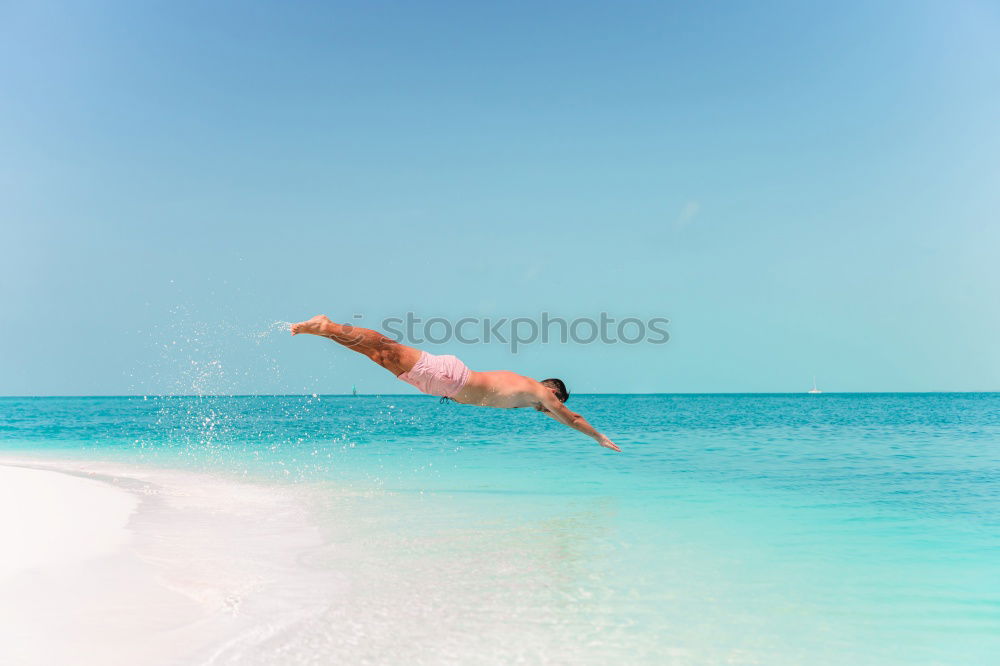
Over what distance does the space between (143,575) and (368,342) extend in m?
3.23

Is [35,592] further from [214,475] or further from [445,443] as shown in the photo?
[445,443]

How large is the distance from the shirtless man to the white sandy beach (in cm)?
238

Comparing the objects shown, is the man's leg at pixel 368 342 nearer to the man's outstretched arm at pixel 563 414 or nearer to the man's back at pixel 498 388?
the man's back at pixel 498 388

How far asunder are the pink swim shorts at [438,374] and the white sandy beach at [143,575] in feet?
7.63

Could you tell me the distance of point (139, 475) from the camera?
1528 cm

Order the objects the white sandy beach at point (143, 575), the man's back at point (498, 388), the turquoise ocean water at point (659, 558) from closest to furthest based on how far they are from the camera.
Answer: the white sandy beach at point (143, 575) < the turquoise ocean water at point (659, 558) < the man's back at point (498, 388)

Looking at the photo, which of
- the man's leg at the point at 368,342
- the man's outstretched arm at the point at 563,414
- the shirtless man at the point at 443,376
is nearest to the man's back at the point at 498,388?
the shirtless man at the point at 443,376

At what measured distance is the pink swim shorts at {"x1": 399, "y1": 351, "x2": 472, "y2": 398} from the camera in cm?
856

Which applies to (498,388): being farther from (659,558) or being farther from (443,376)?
(659,558)

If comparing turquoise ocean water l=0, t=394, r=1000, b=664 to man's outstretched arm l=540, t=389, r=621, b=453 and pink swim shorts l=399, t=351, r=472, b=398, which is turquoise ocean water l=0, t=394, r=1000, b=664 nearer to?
man's outstretched arm l=540, t=389, r=621, b=453

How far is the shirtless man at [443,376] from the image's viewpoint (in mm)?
8133

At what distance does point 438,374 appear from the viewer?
8.56m

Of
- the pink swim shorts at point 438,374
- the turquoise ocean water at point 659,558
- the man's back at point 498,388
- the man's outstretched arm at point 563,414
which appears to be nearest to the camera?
the turquoise ocean water at point 659,558

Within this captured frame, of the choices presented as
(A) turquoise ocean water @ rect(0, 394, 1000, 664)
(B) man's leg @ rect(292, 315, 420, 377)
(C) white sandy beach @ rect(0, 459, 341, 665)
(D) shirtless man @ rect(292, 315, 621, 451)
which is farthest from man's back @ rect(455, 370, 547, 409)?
(C) white sandy beach @ rect(0, 459, 341, 665)
